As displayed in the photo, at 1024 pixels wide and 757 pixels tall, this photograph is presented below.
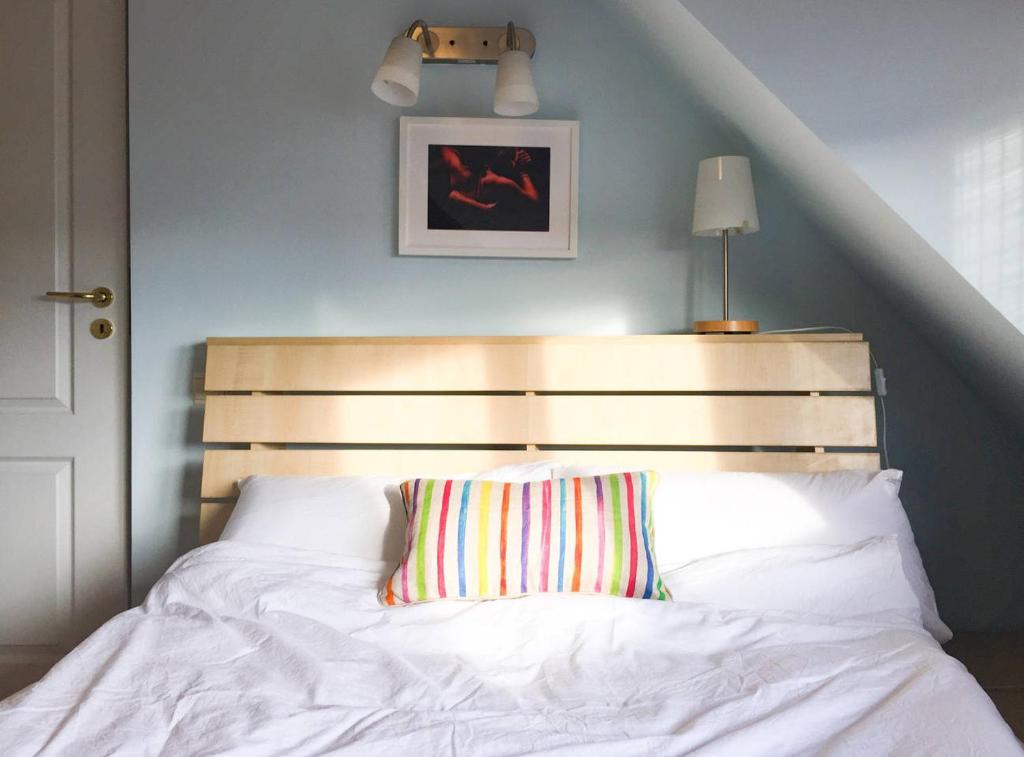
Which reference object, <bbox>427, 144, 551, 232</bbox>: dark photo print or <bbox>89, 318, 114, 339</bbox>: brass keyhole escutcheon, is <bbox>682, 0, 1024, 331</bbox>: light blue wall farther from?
<bbox>89, 318, 114, 339</bbox>: brass keyhole escutcheon

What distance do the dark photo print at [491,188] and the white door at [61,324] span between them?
0.94 metres

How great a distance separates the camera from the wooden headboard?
6.95 feet

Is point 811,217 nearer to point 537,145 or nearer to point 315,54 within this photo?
point 537,145

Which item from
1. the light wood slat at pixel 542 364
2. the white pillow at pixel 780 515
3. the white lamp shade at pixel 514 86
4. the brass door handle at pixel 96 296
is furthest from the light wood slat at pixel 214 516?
the white lamp shade at pixel 514 86

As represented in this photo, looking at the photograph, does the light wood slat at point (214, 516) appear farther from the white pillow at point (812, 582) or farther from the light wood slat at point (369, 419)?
the white pillow at point (812, 582)

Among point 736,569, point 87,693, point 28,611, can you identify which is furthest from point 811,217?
point 28,611

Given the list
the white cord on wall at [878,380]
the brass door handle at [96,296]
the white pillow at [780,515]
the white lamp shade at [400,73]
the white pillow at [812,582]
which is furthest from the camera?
the brass door handle at [96,296]

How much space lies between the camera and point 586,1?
7.63 feet

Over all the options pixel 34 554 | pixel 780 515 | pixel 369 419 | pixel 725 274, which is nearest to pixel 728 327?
pixel 725 274

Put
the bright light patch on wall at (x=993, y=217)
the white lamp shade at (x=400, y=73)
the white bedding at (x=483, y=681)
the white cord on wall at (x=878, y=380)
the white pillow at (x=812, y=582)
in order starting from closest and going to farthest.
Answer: the white bedding at (x=483, y=681) → the bright light patch on wall at (x=993, y=217) → the white pillow at (x=812, y=582) → the white lamp shade at (x=400, y=73) → the white cord on wall at (x=878, y=380)

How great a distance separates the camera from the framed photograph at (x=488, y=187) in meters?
2.31

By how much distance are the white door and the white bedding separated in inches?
37.7

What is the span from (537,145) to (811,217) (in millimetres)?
787

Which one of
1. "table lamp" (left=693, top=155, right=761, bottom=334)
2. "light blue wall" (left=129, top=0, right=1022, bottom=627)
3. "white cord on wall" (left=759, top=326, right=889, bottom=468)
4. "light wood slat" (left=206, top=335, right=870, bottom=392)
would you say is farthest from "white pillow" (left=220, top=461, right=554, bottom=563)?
"white cord on wall" (left=759, top=326, right=889, bottom=468)
